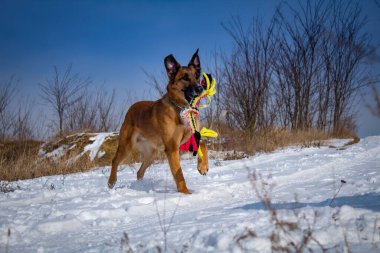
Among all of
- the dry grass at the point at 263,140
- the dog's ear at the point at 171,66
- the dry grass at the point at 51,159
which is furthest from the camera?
the dry grass at the point at 263,140

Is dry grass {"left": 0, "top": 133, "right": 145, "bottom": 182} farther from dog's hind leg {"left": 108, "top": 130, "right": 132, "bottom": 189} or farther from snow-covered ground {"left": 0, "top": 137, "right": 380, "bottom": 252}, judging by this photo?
snow-covered ground {"left": 0, "top": 137, "right": 380, "bottom": 252}

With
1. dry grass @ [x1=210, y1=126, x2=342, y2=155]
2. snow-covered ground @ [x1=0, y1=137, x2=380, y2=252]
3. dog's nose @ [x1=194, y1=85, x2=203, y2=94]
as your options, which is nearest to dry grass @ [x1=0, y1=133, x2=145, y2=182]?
dry grass @ [x1=210, y1=126, x2=342, y2=155]

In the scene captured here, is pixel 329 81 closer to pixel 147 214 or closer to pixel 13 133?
pixel 13 133

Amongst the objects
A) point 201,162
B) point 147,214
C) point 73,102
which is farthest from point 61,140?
point 147,214

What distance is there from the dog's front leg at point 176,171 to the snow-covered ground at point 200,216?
18 centimetres

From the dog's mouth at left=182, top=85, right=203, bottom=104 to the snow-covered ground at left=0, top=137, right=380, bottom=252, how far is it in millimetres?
1125

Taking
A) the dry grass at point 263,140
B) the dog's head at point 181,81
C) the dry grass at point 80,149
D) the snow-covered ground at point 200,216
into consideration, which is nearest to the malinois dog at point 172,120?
the dog's head at point 181,81

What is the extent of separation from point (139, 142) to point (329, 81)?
35.0 ft

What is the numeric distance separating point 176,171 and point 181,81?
1183mm

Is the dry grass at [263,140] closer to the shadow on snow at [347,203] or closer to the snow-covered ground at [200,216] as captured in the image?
the snow-covered ground at [200,216]

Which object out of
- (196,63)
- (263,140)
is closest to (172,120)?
(196,63)

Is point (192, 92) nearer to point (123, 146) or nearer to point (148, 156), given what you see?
point (148, 156)

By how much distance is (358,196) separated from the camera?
289 cm

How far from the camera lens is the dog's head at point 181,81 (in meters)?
4.46
